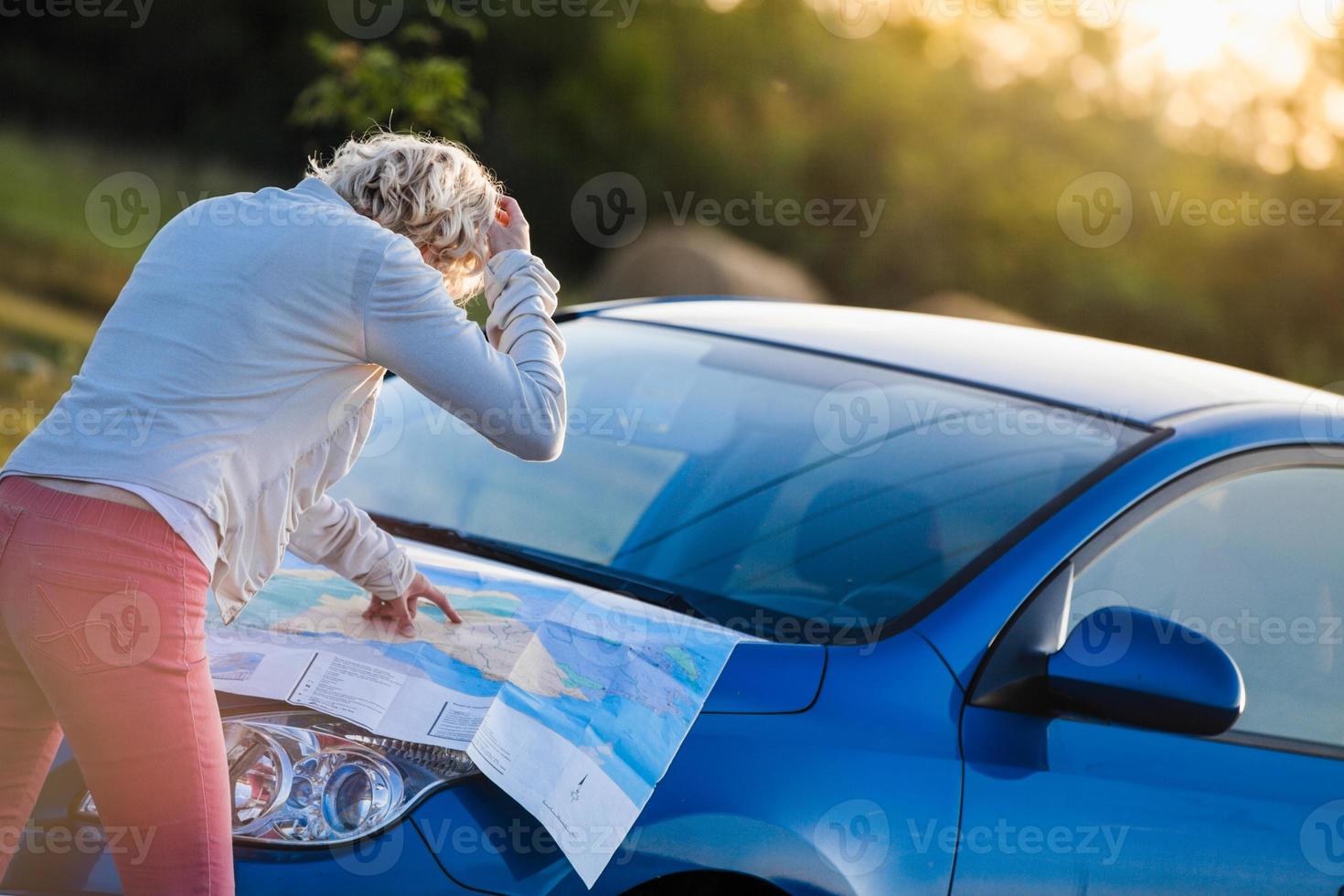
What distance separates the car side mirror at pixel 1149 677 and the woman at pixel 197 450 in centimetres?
89

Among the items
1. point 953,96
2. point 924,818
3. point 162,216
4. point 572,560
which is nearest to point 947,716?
point 924,818

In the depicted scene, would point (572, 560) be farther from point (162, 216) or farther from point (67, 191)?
point (67, 191)

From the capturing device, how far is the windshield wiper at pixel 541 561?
267 centimetres

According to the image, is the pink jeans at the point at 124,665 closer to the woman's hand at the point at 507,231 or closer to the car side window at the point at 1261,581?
the woman's hand at the point at 507,231

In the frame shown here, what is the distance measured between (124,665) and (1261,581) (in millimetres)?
2002

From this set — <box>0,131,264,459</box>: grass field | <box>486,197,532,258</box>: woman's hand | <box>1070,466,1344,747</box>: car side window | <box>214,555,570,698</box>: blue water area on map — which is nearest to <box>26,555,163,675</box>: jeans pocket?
<box>214,555,570,698</box>: blue water area on map

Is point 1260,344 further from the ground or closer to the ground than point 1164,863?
further from the ground

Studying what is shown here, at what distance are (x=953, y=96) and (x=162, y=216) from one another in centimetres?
1720

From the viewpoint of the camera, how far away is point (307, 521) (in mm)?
2457

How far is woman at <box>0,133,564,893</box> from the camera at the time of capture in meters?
1.97

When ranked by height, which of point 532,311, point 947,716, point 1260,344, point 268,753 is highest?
point 1260,344

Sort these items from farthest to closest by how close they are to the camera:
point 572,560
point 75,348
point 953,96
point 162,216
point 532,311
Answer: point 953,96 → point 162,216 → point 75,348 → point 572,560 → point 532,311

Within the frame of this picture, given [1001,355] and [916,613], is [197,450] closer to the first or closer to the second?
[916,613]

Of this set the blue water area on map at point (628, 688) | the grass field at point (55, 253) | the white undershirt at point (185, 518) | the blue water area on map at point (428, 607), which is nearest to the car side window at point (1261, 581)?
the blue water area on map at point (628, 688)
